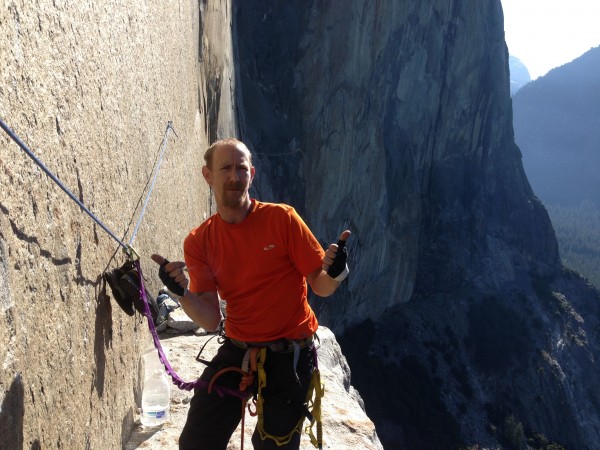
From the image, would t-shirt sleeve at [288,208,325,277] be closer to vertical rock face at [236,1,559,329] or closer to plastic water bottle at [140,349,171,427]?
plastic water bottle at [140,349,171,427]

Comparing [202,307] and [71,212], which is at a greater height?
[71,212]

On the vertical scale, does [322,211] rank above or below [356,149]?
below

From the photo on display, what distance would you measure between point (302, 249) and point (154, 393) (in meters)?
1.79

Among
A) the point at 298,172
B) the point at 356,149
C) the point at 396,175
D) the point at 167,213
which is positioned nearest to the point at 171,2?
the point at 167,213

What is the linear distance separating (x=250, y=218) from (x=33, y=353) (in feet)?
4.06

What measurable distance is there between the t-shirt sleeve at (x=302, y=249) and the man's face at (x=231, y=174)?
0.90 feet

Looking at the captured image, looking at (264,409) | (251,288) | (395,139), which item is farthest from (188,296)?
(395,139)

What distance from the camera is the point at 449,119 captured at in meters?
46.5

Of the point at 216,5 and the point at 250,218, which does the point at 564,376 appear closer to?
the point at 216,5

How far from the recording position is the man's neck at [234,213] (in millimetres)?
2906

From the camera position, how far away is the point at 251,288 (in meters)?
2.94

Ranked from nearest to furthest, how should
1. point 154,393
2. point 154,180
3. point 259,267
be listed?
point 259,267, point 154,393, point 154,180

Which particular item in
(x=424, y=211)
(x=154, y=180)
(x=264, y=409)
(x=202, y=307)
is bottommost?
(x=264, y=409)

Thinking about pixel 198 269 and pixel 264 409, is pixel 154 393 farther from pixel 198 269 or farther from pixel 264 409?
pixel 198 269
